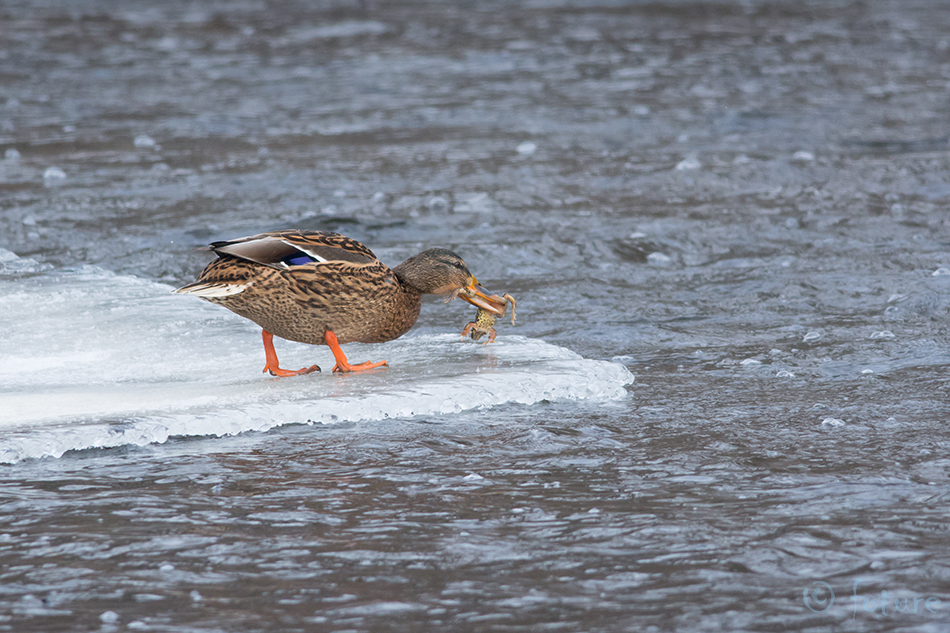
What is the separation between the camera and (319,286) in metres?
4.97

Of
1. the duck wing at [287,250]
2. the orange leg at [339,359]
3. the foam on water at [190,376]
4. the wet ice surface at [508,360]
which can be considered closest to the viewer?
the wet ice surface at [508,360]

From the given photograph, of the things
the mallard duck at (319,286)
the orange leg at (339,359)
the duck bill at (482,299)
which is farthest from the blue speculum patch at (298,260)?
the duck bill at (482,299)

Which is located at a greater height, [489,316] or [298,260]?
[298,260]

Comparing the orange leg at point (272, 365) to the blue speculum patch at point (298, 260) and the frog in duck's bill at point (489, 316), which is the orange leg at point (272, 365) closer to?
the blue speculum patch at point (298, 260)

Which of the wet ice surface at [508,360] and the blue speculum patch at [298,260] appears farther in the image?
the blue speculum patch at [298,260]

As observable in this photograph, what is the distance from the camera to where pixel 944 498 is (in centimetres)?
355

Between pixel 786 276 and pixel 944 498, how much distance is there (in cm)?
366

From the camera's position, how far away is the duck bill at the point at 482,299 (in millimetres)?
5496

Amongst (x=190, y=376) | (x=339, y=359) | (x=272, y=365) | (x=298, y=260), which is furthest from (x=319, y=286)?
(x=190, y=376)

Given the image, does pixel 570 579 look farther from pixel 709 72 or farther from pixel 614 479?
pixel 709 72

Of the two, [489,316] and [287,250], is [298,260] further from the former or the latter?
[489,316]

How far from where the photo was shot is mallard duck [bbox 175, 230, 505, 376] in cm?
492

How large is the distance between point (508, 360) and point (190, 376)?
1458 millimetres

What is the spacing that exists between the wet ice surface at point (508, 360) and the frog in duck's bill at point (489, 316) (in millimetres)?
104
